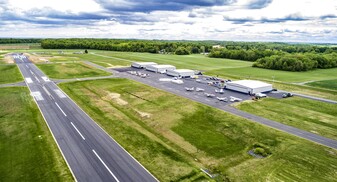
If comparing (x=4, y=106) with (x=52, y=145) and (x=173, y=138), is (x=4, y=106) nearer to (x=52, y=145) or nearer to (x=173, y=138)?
(x=52, y=145)

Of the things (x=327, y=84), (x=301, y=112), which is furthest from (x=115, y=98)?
(x=327, y=84)

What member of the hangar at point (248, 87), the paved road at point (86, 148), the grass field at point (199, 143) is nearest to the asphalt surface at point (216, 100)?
the hangar at point (248, 87)

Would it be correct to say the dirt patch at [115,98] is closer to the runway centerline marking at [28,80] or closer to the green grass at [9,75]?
the runway centerline marking at [28,80]

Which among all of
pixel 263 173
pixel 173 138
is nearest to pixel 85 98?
pixel 173 138

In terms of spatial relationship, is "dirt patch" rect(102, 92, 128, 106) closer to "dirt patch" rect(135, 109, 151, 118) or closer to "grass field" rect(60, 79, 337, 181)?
"grass field" rect(60, 79, 337, 181)

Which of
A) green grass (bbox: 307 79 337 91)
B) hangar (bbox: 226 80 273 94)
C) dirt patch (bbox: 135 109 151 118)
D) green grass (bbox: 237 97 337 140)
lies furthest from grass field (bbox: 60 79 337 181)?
green grass (bbox: 307 79 337 91)

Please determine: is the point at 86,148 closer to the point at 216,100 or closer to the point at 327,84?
the point at 216,100
